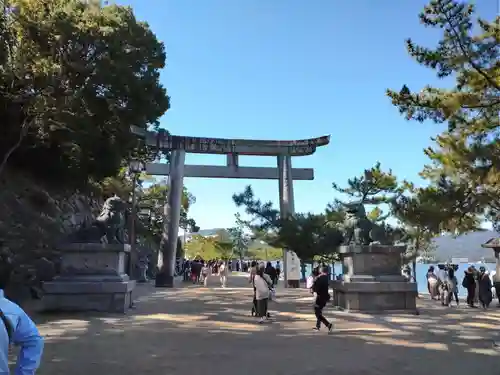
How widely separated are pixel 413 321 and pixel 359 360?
180 inches

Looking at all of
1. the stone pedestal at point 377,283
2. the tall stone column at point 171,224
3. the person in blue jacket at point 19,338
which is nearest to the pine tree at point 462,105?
the stone pedestal at point 377,283

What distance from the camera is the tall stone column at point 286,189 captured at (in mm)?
23688


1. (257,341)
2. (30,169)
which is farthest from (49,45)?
(257,341)

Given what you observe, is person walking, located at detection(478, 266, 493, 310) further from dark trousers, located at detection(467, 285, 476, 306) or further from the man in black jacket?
the man in black jacket

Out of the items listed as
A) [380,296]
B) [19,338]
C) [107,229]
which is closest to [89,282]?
[107,229]

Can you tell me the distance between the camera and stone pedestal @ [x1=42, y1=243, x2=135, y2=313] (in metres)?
11.2

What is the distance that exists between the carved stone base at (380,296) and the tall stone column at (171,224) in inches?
485

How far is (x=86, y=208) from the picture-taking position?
24219mm

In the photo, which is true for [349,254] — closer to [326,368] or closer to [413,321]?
[413,321]

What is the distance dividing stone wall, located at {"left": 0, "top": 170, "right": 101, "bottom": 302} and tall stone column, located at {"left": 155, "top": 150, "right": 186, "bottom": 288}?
5072 millimetres

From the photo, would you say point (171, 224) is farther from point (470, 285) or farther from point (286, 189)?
point (470, 285)

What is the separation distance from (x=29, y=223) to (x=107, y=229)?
5.42 metres

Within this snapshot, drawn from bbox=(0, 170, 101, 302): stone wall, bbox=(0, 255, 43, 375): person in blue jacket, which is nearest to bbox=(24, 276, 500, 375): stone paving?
bbox=(0, 255, 43, 375): person in blue jacket

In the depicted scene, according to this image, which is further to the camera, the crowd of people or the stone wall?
the stone wall
